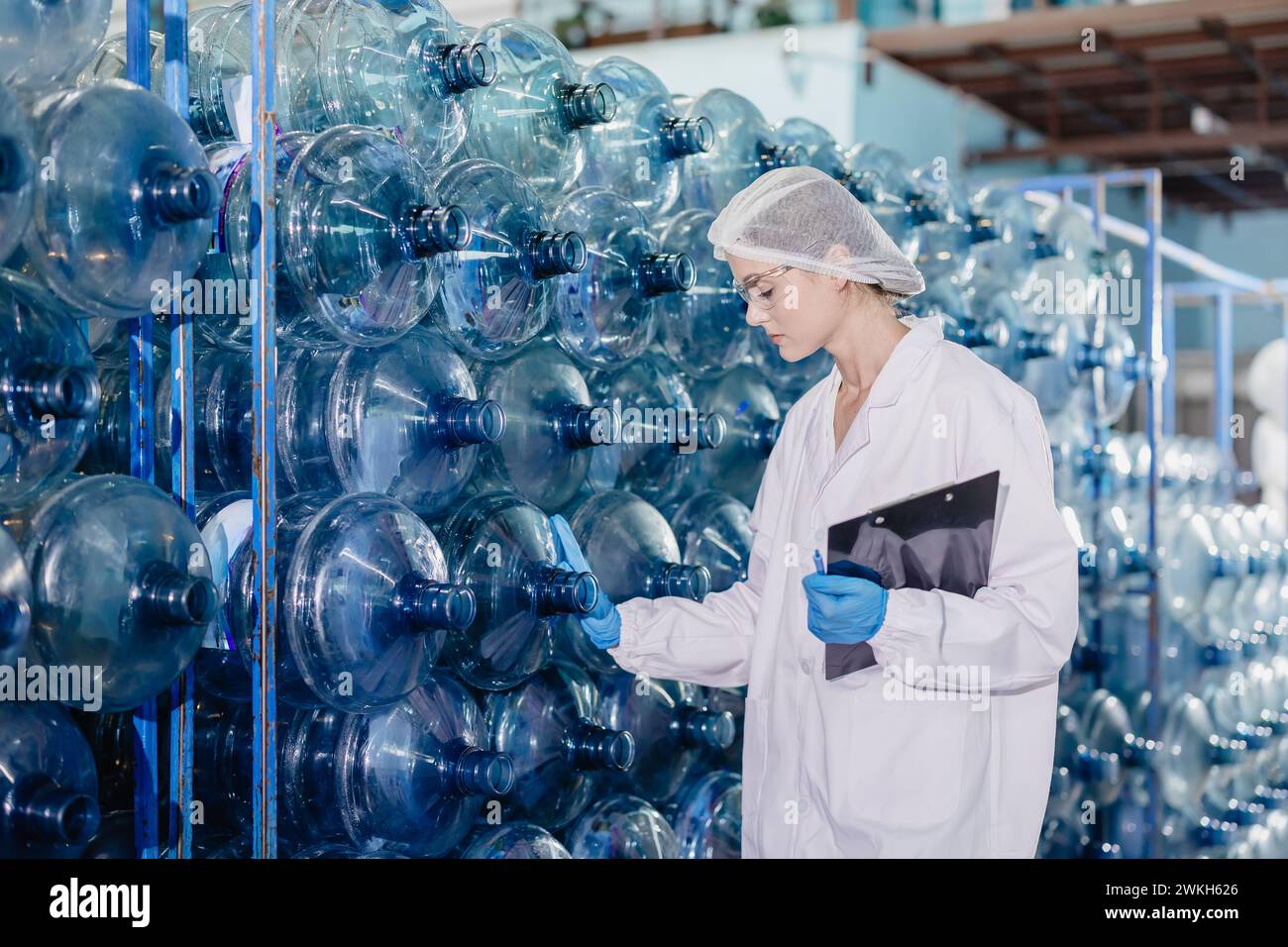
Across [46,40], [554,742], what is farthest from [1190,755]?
[46,40]

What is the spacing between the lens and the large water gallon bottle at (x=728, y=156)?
270 cm

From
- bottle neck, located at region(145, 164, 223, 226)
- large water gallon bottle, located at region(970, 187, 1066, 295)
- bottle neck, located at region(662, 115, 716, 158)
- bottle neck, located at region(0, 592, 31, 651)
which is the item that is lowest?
bottle neck, located at region(0, 592, 31, 651)

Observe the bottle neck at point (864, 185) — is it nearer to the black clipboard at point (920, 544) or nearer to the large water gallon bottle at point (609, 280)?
the large water gallon bottle at point (609, 280)

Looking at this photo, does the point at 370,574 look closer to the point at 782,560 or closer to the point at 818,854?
the point at 782,560

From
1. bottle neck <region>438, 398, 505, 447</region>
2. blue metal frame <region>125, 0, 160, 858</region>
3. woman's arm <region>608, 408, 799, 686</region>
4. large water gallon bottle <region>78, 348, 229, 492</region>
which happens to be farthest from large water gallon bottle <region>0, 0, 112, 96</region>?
woman's arm <region>608, 408, 799, 686</region>

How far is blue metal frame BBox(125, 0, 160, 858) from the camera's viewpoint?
1860mm

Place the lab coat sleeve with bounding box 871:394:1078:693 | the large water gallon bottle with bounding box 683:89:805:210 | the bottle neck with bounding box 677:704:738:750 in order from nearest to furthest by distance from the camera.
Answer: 1. the lab coat sleeve with bounding box 871:394:1078:693
2. the bottle neck with bounding box 677:704:738:750
3. the large water gallon bottle with bounding box 683:89:805:210

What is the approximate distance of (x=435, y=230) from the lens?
1.87m

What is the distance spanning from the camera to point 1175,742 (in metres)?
4.01

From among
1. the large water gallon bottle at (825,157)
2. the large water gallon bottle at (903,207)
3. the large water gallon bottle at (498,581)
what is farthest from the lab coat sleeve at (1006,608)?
the large water gallon bottle at (903,207)

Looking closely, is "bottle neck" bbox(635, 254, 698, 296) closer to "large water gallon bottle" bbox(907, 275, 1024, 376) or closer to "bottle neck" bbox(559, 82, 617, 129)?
"bottle neck" bbox(559, 82, 617, 129)

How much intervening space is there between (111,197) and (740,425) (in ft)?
4.60
